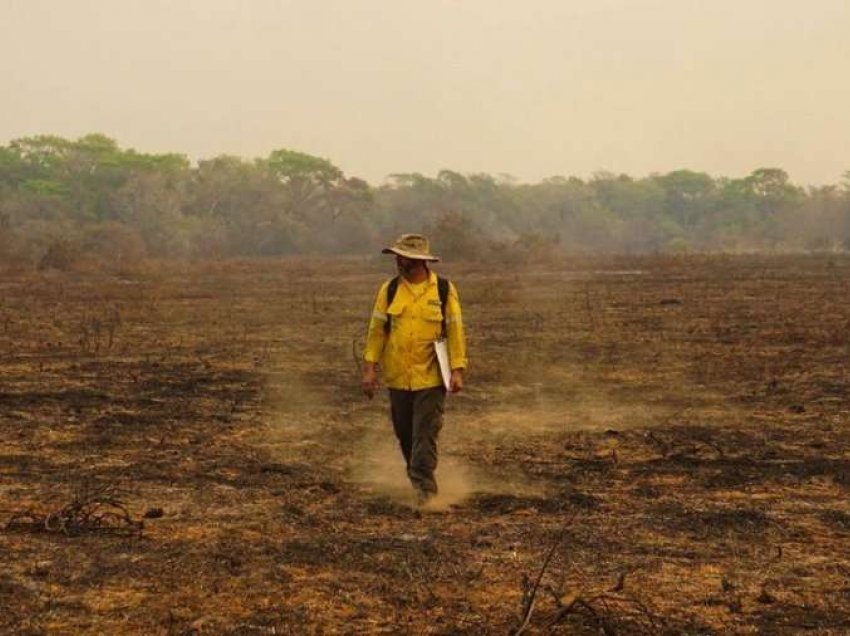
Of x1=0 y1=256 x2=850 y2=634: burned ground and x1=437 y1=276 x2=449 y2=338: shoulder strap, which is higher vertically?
x1=437 y1=276 x2=449 y2=338: shoulder strap

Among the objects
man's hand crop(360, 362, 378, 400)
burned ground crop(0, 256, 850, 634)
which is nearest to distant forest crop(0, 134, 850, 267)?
burned ground crop(0, 256, 850, 634)

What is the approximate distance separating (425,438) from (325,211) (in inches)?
2643

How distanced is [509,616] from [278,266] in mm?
41904

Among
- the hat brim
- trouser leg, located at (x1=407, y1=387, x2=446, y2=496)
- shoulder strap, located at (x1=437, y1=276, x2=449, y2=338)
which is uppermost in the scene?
the hat brim

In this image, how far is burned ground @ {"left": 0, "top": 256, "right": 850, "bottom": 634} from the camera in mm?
5078

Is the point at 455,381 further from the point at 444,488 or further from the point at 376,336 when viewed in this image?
the point at 444,488

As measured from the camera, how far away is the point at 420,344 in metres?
7.17

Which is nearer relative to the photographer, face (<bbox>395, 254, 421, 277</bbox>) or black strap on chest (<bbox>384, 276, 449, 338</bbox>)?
face (<bbox>395, 254, 421, 277</bbox>)

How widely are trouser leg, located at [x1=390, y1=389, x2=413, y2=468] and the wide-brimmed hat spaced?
0.90 m

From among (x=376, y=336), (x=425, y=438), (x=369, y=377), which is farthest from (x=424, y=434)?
(x=376, y=336)

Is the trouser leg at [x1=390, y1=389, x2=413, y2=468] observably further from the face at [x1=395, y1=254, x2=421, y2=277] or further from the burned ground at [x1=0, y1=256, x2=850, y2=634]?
the face at [x1=395, y1=254, x2=421, y2=277]

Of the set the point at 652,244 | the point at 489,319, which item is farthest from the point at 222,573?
the point at 652,244

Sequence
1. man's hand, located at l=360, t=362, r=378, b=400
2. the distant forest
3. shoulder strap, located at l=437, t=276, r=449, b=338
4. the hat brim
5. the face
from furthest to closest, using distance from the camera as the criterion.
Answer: the distant forest < man's hand, located at l=360, t=362, r=378, b=400 < shoulder strap, located at l=437, t=276, r=449, b=338 < the face < the hat brim

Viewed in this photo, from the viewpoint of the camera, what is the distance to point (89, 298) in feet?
86.1
